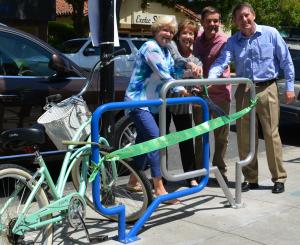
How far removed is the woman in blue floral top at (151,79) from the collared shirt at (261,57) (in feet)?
2.54

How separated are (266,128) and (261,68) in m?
0.61

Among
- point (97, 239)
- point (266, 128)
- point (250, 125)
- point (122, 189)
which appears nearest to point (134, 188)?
point (122, 189)

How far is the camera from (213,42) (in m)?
5.96

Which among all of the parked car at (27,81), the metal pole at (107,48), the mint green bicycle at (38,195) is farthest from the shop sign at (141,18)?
the mint green bicycle at (38,195)

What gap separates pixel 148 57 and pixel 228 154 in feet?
11.4

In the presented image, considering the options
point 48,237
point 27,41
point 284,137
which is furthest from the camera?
point 284,137

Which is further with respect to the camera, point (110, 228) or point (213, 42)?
point (213, 42)

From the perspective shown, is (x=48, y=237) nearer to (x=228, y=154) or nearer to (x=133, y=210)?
(x=133, y=210)

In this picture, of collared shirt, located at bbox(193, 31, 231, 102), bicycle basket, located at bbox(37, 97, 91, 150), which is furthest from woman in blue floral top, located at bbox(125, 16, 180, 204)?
collared shirt, located at bbox(193, 31, 231, 102)

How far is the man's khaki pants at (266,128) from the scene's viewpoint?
18.5ft

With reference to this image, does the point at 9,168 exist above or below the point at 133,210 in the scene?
above

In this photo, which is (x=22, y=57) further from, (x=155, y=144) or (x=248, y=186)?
(x=248, y=186)

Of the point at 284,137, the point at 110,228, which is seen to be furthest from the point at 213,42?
the point at 284,137

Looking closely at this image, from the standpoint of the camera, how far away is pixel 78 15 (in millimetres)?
21062
